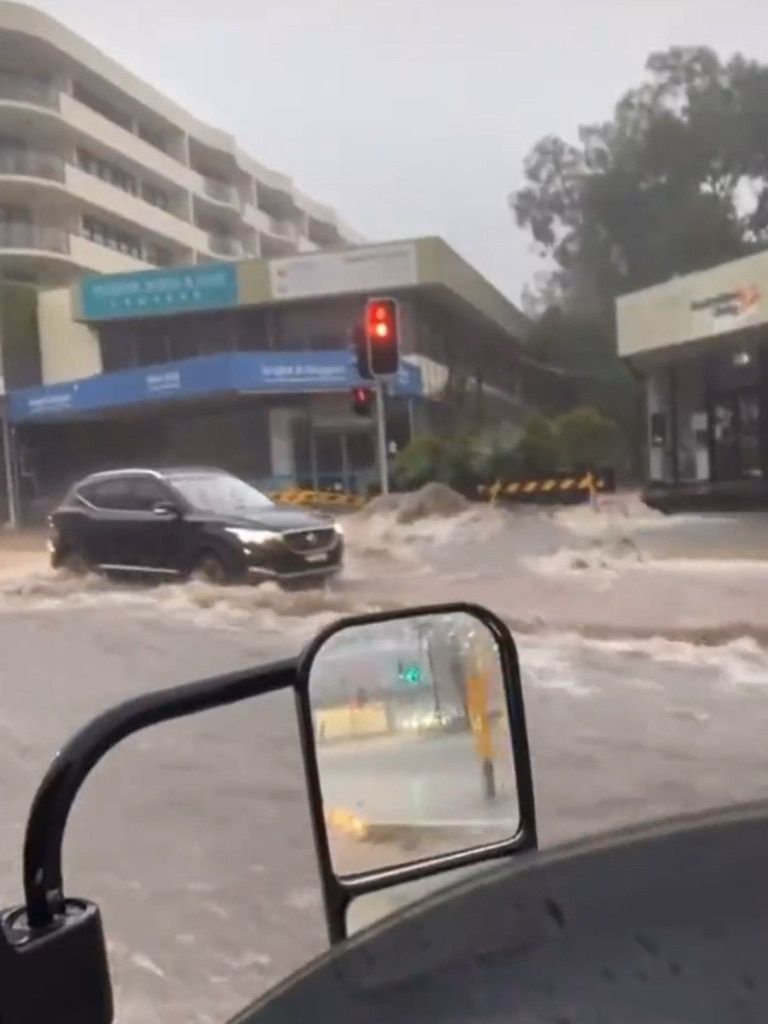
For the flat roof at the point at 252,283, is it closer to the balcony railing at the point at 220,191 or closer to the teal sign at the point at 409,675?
the balcony railing at the point at 220,191

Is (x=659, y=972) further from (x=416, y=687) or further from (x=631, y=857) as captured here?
(x=416, y=687)

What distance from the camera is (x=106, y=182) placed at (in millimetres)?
1385

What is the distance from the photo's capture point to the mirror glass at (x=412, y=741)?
34.7 inches

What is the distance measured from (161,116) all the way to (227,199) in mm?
117

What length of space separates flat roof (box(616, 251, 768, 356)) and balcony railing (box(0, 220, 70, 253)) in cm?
62

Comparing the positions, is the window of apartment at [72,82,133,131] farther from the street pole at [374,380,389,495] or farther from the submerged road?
the submerged road

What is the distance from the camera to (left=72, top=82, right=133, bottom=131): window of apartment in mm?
1371

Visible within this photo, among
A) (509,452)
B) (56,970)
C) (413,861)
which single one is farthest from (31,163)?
(56,970)

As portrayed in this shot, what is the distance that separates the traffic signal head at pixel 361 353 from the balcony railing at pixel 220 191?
22cm

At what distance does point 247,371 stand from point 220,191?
213 mm

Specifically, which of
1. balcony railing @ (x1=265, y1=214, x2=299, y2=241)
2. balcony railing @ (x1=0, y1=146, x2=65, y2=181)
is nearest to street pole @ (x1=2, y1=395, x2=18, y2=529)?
balcony railing @ (x1=0, y1=146, x2=65, y2=181)

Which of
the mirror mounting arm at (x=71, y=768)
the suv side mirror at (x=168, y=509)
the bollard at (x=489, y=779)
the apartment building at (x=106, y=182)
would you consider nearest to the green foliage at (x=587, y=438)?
the apartment building at (x=106, y=182)

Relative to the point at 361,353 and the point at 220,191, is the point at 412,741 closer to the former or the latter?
the point at 361,353

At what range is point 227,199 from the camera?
147 cm
